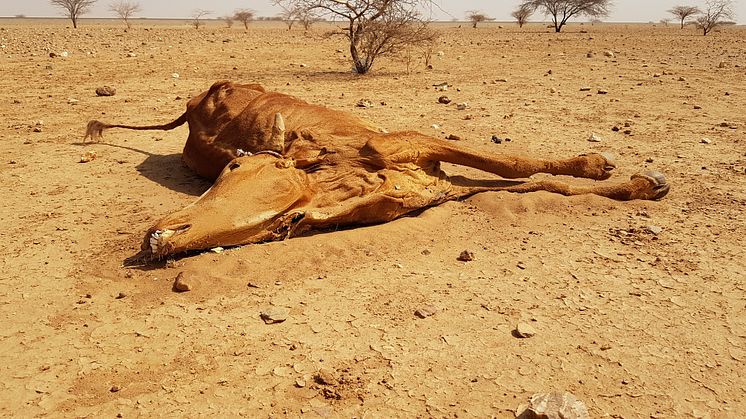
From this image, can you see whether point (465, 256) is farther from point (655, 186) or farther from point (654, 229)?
point (655, 186)

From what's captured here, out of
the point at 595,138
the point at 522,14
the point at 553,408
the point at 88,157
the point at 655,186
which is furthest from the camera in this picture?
the point at 522,14

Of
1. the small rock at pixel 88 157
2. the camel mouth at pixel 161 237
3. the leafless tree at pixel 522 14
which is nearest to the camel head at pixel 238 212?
the camel mouth at pixel 161 237

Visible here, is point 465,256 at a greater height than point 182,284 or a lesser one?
greater

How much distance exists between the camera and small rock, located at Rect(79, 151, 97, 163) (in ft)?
20.5

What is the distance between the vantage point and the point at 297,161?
15.1 feet

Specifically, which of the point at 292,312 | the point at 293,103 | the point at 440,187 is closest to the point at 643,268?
the point at 440,187

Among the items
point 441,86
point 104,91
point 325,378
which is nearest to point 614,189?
point 325,378

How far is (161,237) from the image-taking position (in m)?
3.56

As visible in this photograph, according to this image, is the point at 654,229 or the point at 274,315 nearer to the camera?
the point at 274,315

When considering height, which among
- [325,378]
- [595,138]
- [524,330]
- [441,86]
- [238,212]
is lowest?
[325,378]

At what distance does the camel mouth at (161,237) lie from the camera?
11.7ft

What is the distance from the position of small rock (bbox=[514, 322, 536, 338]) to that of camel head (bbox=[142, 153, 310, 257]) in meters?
1.72

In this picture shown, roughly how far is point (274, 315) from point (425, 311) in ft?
2.80

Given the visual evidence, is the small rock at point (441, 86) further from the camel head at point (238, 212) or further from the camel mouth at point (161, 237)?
the camel mouth at point (161, 237)
